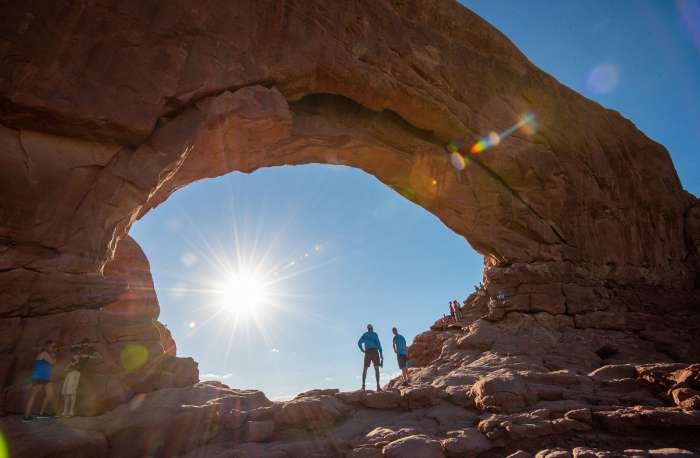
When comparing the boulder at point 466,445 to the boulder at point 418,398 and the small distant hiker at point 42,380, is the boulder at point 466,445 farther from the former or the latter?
the small distant hiker at point 42,380

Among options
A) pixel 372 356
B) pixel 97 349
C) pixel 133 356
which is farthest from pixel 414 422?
pixel 97 349

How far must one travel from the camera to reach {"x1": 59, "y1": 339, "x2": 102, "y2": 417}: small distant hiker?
27.4ft

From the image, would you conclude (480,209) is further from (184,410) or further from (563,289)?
(184,410)

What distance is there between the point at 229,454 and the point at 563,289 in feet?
52.5

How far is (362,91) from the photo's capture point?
54.0ft

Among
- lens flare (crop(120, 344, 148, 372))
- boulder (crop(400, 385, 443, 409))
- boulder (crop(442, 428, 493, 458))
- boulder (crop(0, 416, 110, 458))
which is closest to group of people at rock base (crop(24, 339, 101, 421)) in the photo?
boulder (crop(0, 416, 110, 458))

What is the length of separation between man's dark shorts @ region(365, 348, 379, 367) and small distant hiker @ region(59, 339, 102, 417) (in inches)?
290

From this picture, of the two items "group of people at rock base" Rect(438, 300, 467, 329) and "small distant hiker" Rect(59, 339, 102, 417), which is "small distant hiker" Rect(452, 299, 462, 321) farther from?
"small distant hiker" Rect(59, 339, 102, 417)

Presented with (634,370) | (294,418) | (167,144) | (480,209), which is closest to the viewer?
(294,418)

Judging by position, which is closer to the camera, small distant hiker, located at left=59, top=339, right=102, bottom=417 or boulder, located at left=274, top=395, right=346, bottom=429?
boulder, located at left=274, top=395, right=346, bottom=429

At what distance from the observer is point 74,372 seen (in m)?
8.59

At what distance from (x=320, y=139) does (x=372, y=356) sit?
9502 millimetres

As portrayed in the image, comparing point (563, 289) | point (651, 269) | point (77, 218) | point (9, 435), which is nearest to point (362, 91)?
point (77, 218)

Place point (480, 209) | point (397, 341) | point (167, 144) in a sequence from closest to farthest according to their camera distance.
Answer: point (167, 144) → point (397, 341) → point (480, 209)
